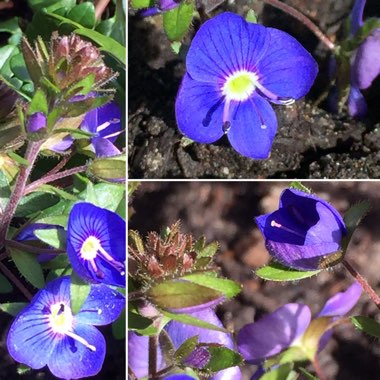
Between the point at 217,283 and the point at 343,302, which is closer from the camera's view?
the point at 217,283

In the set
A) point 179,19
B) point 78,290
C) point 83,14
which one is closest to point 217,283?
point 78,290

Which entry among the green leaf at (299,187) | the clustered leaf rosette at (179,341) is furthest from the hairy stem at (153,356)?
the green leaf at (299,187)

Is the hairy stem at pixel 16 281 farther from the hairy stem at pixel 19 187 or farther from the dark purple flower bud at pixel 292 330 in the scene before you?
the dark purple flower bud at pixel 292 330

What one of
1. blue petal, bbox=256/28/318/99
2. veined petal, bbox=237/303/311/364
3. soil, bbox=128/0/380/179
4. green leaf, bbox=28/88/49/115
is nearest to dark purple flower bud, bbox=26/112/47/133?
green leaf, bbox=28/88/49/115

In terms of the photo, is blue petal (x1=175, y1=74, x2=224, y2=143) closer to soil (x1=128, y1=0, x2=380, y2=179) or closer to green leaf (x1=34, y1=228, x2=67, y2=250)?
soil (x1=128, y1=0, x2=380, y2=179)

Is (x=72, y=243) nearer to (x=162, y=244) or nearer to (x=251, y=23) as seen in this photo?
(x=162, y=244)

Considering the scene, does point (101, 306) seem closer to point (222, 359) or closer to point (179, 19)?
point (222, 359)
